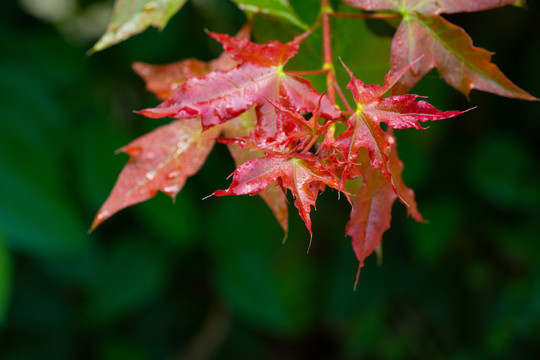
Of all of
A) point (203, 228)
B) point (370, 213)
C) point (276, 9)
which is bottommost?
point (203, 228)

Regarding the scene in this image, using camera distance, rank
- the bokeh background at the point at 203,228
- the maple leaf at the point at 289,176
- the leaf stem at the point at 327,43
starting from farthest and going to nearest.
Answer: the bokeh background at the point at 203,228
the leaf stem at the point at 327,43
the maple leaf at the point at 289,176

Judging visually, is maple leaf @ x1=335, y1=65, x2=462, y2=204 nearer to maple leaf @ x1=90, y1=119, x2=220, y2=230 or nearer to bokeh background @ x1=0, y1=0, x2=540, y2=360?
maple leaf @ x1=90, y1=119, x2=220, y2=230

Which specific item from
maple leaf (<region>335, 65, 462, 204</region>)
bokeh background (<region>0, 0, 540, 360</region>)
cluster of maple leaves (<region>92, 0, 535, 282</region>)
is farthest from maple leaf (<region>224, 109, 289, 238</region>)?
bokeh background (<region>0, 0, 540, 360</region>)

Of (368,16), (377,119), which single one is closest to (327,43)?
(368,16)

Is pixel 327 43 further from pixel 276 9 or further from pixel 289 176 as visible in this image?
pixel 289 176

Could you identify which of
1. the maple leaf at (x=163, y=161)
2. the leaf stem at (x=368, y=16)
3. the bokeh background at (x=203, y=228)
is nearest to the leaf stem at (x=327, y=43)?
the leaf stem at (x=368, y=16)

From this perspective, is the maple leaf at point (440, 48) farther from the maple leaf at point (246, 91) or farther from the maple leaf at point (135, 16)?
the maple leaf at point (135, 16)

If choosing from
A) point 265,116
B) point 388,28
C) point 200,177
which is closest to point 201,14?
point 200,177

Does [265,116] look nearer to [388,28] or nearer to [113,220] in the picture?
[388,28]
